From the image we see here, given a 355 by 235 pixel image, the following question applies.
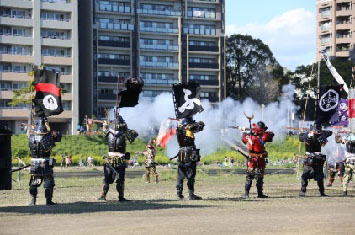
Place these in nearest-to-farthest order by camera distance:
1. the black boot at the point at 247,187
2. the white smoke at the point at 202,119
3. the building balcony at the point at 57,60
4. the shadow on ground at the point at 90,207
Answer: the shadow on ground at the point at 90,207 < the black boot at the point at 247,187 < the white smoke at the point at 202,119 < the building balcony at the point at 57,60

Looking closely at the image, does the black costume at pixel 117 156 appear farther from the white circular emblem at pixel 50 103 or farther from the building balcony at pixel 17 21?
the building balcony at pixel 17 21

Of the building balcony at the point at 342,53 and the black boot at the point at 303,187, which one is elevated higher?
the building balcony at the point at 342,53

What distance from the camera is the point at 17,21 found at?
92.2 meters

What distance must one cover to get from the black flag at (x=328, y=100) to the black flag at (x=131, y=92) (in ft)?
23.5

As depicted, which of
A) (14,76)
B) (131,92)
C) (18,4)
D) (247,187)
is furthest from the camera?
(18,4)

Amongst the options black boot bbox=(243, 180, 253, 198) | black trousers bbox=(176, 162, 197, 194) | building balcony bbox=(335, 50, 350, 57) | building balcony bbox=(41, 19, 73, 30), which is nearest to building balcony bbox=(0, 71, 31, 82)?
building balcony bbox=(41, 19, 73, 30)

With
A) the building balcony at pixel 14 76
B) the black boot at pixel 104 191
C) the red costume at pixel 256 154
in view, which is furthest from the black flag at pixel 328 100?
the building balcony at pixel 14 76

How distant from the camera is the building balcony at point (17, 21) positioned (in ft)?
299

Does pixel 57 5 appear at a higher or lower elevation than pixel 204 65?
higher

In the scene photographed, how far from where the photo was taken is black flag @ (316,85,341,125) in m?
27.9

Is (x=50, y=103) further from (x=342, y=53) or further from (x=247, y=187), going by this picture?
(x=342, y=53)

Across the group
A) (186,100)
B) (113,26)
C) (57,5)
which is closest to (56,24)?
(57,5)

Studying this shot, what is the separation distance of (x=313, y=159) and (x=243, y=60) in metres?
90.8

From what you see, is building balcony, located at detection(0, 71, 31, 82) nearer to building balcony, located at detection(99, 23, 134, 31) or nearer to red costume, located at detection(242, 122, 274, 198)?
building balcony, located at detection(99, 23, 134, 31)
